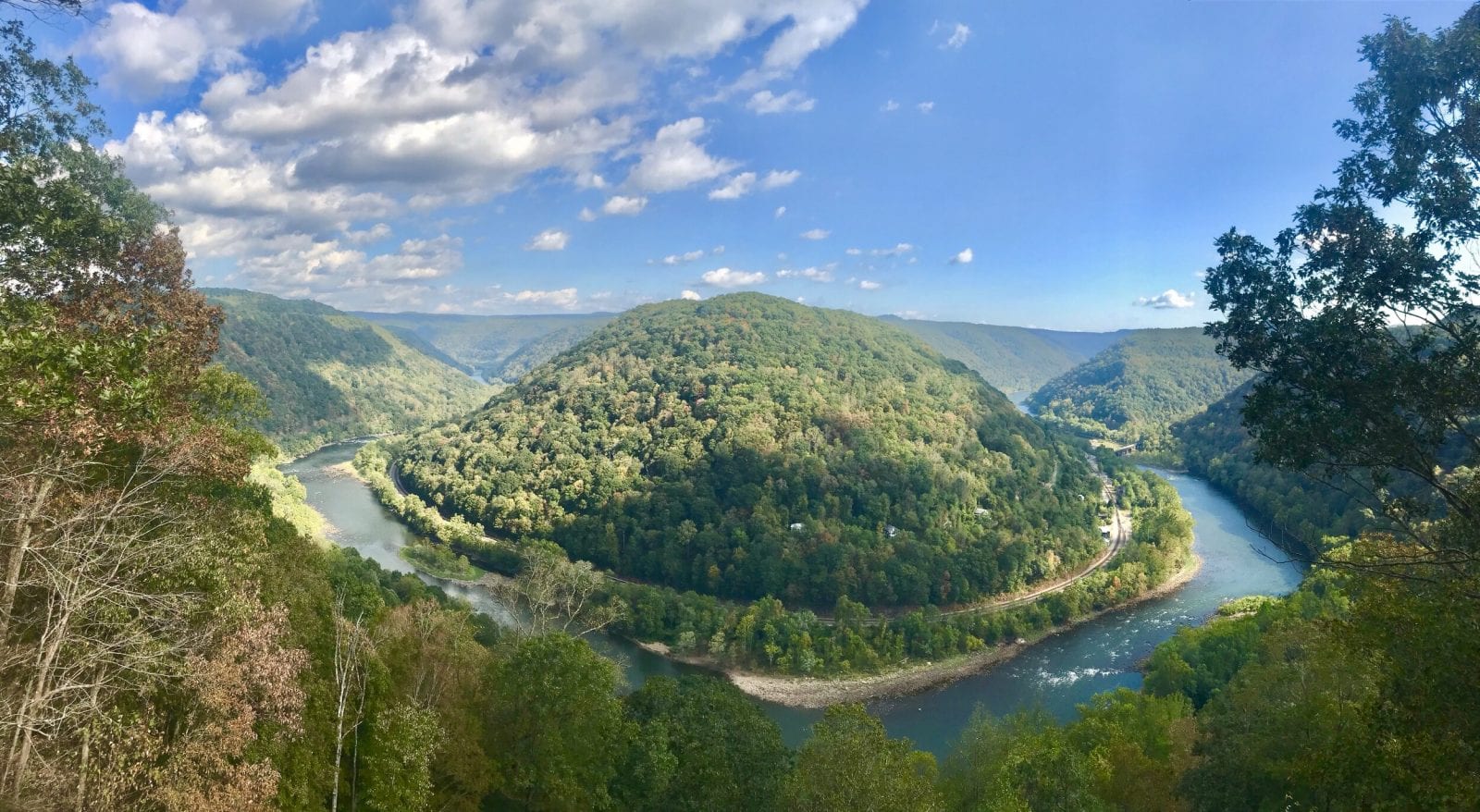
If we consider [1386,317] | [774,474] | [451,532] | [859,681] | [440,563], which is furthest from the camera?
[774,474]

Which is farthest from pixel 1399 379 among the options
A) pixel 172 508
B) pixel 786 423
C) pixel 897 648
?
pixel 786 423

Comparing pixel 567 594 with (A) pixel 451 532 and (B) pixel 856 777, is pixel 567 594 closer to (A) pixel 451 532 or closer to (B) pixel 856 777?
(A) pixel 451 532

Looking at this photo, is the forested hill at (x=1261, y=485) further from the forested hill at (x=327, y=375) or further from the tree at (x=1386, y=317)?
the forested hill at (x=327, y=375)

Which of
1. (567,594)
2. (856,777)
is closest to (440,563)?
(567,594)

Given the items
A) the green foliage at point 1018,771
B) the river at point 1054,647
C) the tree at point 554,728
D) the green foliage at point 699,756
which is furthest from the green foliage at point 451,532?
the tree at point 554,728

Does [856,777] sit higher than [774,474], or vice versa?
[856,777]

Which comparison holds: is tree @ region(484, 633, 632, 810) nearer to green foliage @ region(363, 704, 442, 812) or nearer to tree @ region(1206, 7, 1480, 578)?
green foliage @ region(363, 704, 442, 812)

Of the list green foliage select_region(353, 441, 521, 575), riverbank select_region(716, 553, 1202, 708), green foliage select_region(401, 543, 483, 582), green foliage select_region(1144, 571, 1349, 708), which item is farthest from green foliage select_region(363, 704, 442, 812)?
green foliage select_region(353, 441, 521, 575)
